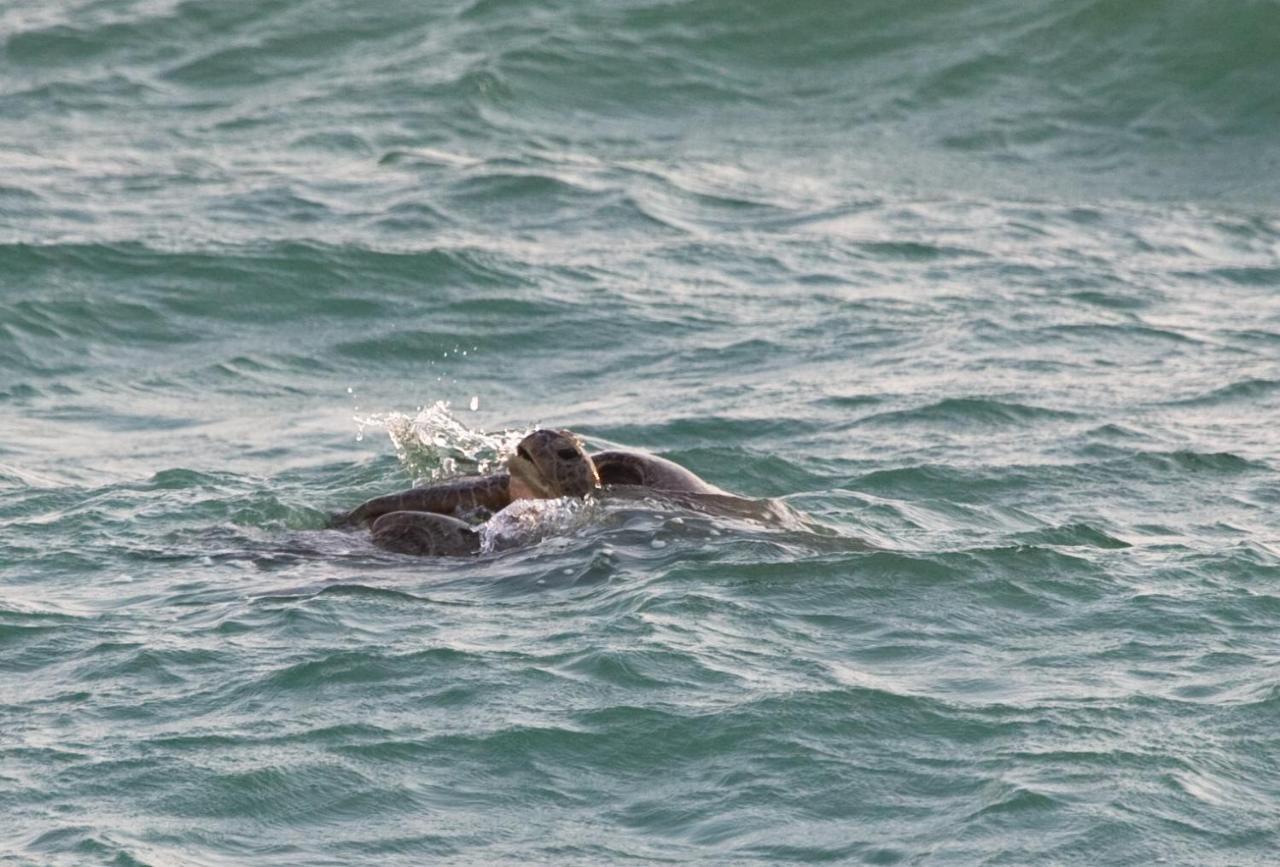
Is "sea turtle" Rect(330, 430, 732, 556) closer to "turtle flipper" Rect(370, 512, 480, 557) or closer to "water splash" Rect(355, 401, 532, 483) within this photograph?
"turtle flipper" Rect(370, 512, 480, 557)

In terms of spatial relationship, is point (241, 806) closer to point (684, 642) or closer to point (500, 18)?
point (684, 642)

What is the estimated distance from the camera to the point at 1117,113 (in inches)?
740

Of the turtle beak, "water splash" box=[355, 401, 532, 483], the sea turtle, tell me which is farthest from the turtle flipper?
"water splash" box=[355, 401, 532, 483]

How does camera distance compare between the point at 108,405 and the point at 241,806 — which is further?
the point at 108,405

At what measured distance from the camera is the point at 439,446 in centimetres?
1039

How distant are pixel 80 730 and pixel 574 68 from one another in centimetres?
1363

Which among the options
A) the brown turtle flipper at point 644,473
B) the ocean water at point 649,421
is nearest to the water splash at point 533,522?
the ocean water at point 649,421

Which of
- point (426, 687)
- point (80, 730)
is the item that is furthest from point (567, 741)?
point (80, 730)

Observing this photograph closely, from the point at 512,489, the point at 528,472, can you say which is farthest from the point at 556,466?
the point at 512,489

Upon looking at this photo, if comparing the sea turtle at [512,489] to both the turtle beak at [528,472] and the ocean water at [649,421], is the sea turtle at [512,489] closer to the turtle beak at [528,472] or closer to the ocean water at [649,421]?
the turtle beak at [528,472]

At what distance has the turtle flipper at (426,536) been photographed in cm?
866

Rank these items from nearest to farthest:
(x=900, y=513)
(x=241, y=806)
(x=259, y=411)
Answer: (x=241, y=806)
(x=900, y=513)
(x=259, y=411)

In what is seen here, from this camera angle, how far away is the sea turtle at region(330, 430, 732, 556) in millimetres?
8711

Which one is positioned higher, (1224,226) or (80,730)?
(80,730)
